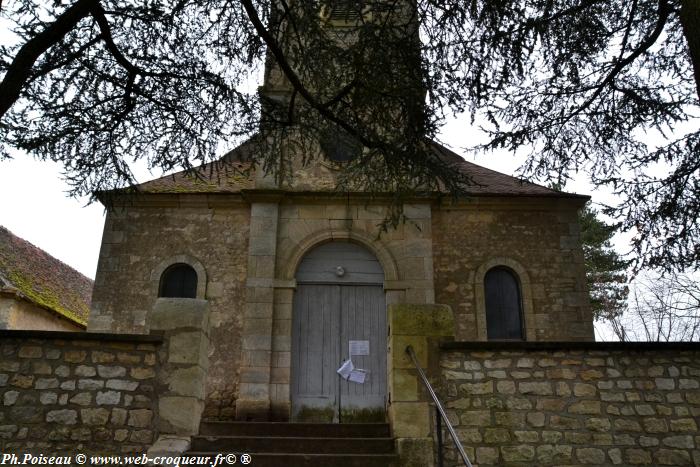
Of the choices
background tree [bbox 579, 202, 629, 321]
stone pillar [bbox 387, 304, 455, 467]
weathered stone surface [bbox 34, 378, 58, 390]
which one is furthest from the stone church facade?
background tree [bbox 579, 202, 629, 321]

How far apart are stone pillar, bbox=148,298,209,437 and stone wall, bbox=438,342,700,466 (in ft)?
8.13

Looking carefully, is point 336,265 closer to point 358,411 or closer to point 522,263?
point 358,411

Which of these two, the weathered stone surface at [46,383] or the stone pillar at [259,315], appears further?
the stone pillar at [259,315]

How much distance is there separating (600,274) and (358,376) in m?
16.1

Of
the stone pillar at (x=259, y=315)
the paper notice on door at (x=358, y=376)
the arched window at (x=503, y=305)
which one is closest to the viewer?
the stone pillar at (x=259, y=315)

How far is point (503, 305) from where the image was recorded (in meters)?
9.83

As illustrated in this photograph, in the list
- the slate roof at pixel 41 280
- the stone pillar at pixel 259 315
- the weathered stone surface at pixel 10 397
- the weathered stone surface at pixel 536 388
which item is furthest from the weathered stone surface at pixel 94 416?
the slate roof at pixel 41 280

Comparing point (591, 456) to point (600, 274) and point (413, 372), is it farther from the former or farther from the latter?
point (600, 274)

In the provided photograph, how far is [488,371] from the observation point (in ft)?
17.9

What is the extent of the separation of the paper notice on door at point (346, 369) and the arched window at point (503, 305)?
2511 mm

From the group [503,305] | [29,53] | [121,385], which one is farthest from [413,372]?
[29,53]

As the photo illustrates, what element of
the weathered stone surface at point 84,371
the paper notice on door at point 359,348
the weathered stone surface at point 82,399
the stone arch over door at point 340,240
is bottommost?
the weathered stone surface at point 82,399

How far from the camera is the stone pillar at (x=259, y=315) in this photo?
28.5 feet

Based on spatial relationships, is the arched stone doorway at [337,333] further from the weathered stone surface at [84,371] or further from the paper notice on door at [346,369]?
the weathered stone surface at [84,371]
